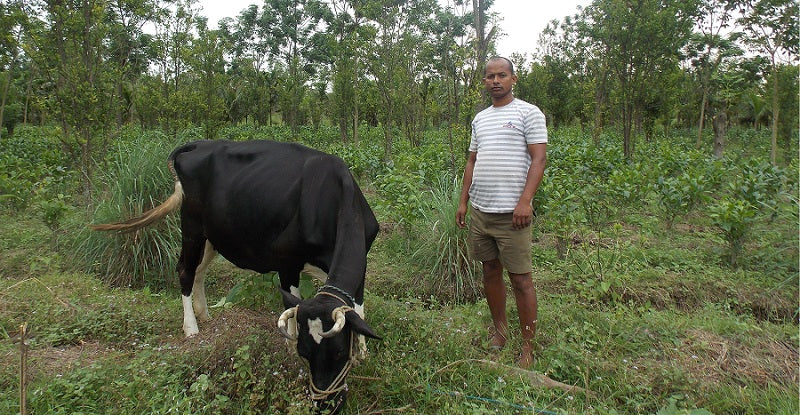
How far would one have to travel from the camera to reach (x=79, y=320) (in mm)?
3742

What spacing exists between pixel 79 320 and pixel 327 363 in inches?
95.8

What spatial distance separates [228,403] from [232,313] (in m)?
1.29

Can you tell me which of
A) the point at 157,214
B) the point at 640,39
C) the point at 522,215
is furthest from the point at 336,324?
the point at 640,39

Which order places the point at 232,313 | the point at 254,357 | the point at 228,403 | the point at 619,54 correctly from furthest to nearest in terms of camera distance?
A: the point at 619,54, the point at 232,313, the point at 254,357, the point at 228,403

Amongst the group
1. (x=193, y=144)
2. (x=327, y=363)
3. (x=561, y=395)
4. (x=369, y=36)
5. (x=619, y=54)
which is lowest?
(x=561, y=395)

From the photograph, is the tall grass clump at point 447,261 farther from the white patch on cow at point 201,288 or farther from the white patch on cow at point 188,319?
the white patch on cow at point 188,319

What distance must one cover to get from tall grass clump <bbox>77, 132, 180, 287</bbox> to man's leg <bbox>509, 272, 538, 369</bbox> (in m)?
3.57

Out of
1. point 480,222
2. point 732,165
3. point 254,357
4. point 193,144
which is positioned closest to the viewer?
point 254,357

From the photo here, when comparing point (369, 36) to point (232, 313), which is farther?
point (369, 36)

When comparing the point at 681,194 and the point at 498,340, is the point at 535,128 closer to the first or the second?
the point at 498,340

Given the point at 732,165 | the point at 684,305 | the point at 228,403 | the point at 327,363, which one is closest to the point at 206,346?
the point at 228,403

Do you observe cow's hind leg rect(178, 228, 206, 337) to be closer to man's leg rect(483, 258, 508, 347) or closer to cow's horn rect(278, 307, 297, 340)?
cow's horn rect(278, 307, 297, 340)

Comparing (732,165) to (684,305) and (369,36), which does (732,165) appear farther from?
(369,36)

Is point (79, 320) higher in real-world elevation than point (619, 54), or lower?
lower
